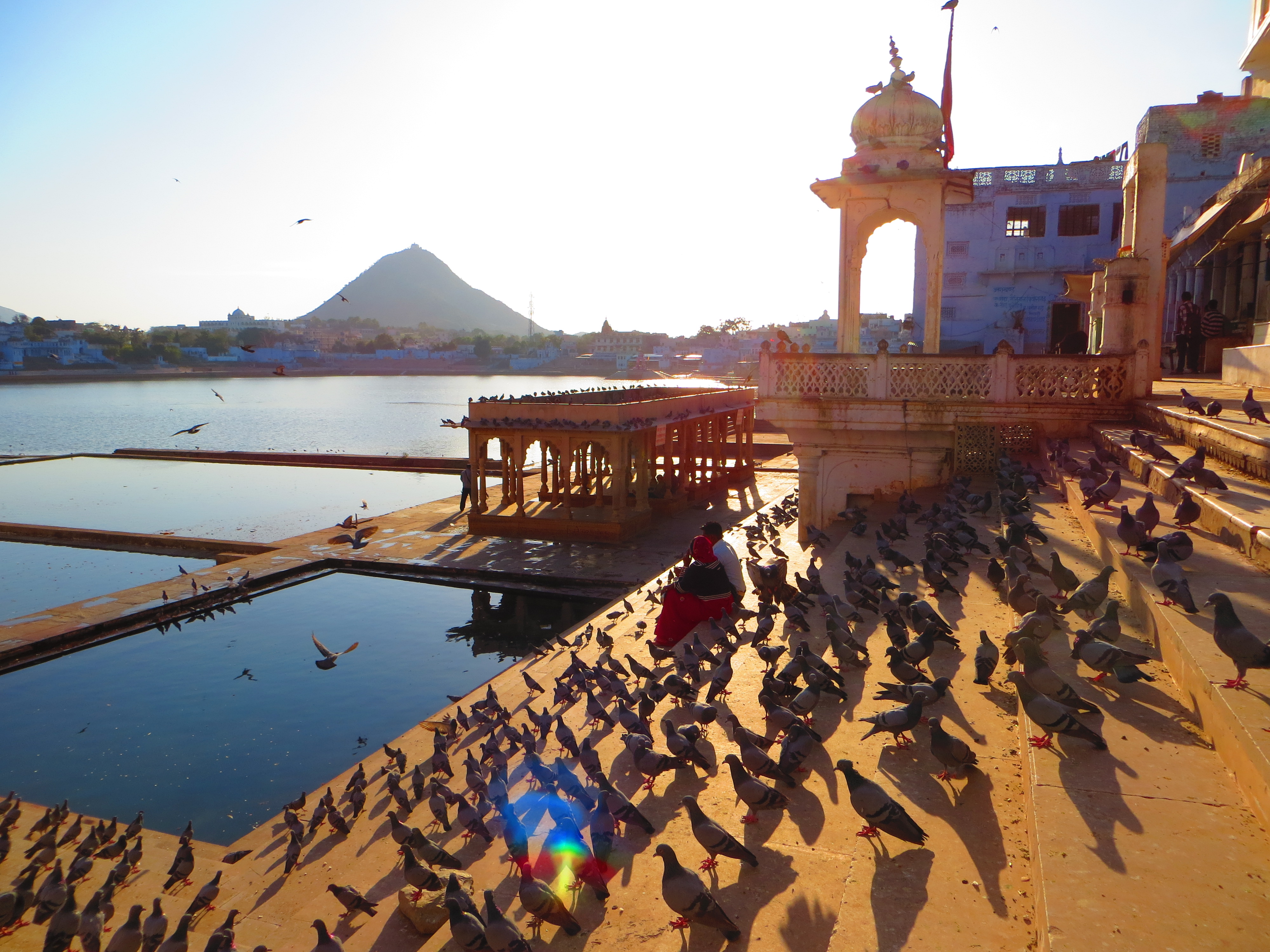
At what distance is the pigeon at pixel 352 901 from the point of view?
599 cm

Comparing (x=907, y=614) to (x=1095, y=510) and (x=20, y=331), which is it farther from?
(x=20, y=331)

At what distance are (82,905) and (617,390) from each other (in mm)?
25275

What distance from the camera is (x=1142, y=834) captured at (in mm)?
4055

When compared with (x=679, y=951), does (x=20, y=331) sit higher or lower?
higher

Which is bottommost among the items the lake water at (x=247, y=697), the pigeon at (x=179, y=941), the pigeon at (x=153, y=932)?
the lake water at (x=247, y=697)

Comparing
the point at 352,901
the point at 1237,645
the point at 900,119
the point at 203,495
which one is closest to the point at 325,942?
the point at 352,901

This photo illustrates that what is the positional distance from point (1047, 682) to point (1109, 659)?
0.58 m

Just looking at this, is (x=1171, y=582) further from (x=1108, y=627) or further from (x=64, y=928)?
(x=64, y=928)

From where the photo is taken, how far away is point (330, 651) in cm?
1477

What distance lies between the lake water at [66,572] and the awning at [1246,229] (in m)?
26.2

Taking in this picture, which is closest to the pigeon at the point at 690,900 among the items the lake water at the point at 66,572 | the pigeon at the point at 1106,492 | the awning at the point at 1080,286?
the pigeon at the point at 1106,492

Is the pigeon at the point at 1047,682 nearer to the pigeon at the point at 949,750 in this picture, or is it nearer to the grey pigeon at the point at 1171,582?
the pigeon at the point at 949,750

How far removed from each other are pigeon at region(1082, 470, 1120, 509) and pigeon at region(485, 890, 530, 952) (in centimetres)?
758

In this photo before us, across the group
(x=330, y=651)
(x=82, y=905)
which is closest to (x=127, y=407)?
(x=330, y=651)
